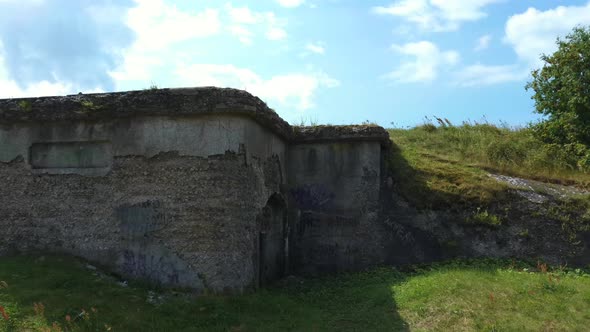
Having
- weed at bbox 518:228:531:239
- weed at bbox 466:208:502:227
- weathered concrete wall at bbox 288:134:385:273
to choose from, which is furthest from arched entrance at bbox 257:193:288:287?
weed at bbox 518:228:531:239

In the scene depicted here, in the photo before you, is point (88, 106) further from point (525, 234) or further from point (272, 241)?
point (525, 234)

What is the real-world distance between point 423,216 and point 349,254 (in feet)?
5.09

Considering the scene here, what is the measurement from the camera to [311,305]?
7699 millimetres

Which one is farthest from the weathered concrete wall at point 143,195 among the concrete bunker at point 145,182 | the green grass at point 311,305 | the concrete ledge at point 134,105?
the green grass at point 311,305

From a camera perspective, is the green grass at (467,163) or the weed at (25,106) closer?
the weed at (25,106)

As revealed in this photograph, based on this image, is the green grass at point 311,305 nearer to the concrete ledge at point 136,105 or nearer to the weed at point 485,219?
the weed at point 485,219

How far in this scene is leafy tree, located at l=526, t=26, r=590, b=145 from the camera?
40.2 feet

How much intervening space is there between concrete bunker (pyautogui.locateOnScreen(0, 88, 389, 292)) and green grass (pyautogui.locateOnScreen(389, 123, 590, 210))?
3408 millimetres

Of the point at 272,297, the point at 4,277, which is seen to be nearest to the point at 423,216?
the point at 272,297

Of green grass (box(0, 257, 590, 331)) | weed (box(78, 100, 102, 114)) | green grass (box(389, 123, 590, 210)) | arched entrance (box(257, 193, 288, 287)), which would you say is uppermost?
weed (box(78, 100, 102, 114))

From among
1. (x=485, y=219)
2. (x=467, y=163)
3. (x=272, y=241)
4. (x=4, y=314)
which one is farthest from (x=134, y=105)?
(x=467, y=163)

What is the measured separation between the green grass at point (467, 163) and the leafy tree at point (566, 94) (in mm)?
496

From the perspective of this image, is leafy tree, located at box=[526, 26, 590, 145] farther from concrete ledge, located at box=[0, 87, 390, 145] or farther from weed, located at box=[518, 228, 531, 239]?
concrete ledge, located at box=[0, 87, 390, 145]

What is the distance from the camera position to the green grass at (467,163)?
993cm
